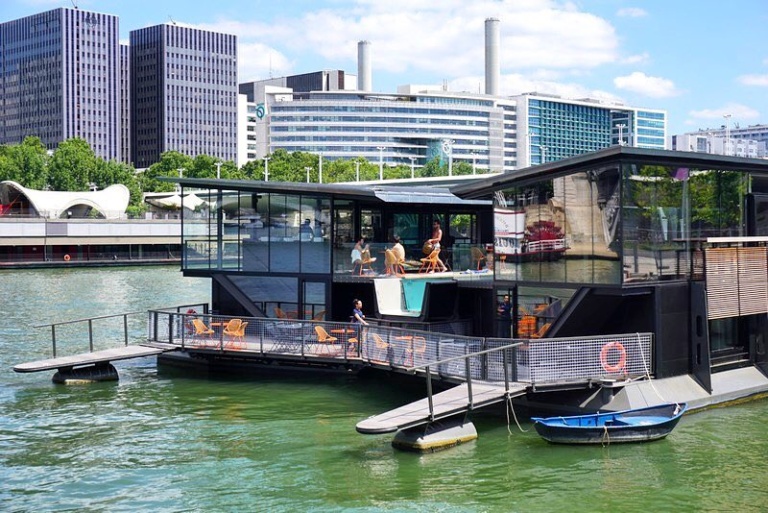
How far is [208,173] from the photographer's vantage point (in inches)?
7539

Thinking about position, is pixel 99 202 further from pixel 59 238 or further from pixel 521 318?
pixel 521 318

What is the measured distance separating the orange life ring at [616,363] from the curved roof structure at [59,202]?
107 meters

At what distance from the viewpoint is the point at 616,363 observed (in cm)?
2692

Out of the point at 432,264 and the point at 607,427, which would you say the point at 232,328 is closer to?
the point at 432,264

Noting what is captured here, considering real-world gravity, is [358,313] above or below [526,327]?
above

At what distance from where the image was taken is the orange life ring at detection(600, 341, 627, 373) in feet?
87.6

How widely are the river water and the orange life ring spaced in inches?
88.7

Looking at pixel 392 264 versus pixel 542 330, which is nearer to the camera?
pixel 542 330

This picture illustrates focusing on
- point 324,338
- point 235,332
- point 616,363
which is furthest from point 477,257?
point 616,363

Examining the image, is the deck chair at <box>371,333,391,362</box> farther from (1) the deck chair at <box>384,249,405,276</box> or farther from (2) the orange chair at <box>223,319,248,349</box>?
(1) the deck chair at <box>384,249,405,276</box>

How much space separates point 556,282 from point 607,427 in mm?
6047

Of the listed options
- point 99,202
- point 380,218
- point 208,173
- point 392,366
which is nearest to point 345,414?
point 392,366

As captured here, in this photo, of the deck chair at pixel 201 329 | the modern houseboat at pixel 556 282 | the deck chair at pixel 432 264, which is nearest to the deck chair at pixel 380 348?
the modern houseboat at pixel 556 282

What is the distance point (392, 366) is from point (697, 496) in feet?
35.4
